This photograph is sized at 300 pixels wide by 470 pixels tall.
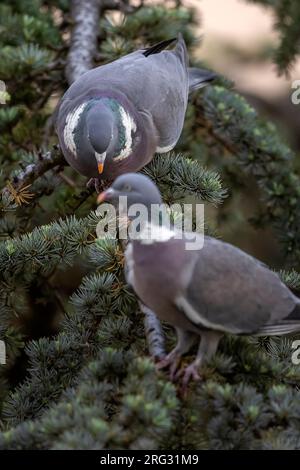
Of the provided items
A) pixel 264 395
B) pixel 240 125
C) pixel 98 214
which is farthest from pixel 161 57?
pixel 264 395

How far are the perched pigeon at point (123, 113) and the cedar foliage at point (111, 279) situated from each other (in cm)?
13

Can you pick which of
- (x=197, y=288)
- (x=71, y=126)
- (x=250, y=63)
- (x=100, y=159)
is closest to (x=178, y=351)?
(x=197, y=288)

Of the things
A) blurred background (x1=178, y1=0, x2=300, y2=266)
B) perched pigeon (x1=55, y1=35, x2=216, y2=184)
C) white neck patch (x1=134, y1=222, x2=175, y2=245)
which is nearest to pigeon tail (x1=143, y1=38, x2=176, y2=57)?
perched pigeon (x1=55, y1=35, x2=216, y2=184)

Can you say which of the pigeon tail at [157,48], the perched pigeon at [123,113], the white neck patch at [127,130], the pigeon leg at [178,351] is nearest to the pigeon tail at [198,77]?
the perched pigeon at [123,113]

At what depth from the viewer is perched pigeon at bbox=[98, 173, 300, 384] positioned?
2.31 meters

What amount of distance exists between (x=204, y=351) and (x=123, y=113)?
4.55 ft

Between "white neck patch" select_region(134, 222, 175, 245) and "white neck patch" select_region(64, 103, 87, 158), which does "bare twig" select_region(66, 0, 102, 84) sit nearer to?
"white neck patch" select_region(64, 103, 87, 158)

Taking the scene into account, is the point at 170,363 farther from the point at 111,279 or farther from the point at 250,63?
the point at 250,63

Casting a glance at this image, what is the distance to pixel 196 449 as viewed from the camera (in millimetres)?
2172

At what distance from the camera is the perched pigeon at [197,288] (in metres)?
2.31

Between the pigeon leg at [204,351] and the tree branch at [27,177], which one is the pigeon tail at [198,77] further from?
the pigeon leg at [204,351]

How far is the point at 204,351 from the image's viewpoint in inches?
93.0

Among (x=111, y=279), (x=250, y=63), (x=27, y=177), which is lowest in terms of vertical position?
(x=111, y=279)

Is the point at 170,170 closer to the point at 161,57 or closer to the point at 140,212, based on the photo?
the point at 140,212
